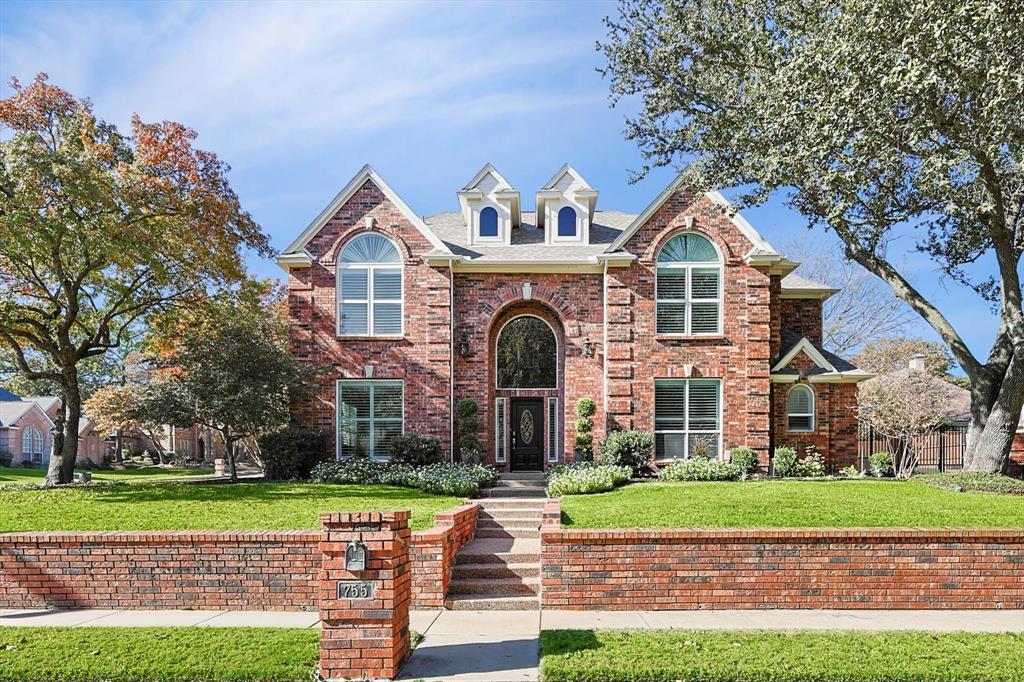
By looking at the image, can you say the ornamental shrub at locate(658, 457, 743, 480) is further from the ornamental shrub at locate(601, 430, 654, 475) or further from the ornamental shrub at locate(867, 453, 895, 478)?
the ornamental shrub at locate(867, 453, 895, 478)

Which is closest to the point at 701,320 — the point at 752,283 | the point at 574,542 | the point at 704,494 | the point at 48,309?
the point at 752,283

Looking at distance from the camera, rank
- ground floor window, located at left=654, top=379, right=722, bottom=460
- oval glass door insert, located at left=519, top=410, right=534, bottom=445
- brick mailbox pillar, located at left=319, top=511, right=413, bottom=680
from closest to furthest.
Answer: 1. brick mailbox pillar, located at left=319, top=511, right=413, bottom=680
2. ground floor window, located at left=654, top=379, right=722, bottom=460
3. oval glass door insert, located at left=519, top=410, right=534, bottom=445

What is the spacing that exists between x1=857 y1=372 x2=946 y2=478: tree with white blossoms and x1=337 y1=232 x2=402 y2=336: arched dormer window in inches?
697

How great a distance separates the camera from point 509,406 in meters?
19.5

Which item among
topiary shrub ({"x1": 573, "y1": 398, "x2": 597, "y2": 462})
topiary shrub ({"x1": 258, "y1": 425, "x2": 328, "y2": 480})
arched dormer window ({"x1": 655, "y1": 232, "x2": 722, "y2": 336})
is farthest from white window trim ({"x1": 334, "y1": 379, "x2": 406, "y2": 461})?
arched dormer window ({"x1": 655, "y1": 232, "x2": 722, "y2": 336})

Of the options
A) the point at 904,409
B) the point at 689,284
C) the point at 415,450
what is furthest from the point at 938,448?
the point at 415,450

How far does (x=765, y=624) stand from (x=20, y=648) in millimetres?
7972

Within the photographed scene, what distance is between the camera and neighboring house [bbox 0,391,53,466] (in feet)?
138

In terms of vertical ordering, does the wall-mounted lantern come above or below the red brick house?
below

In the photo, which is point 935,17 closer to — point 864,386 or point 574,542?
point 574,542

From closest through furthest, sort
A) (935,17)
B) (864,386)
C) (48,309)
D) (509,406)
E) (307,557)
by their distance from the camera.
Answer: (307,557), (935,17), (48,309), (509,406), (864,386)

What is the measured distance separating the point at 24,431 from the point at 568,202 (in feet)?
135

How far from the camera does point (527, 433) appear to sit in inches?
768

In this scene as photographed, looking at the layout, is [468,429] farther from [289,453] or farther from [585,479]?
[289,453]
